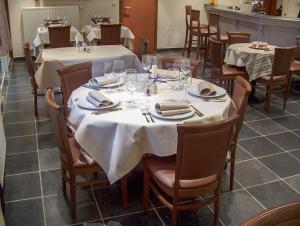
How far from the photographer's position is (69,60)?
13.0 feet

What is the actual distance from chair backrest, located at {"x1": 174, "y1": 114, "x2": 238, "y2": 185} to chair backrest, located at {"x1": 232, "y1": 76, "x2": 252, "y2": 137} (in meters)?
0.55

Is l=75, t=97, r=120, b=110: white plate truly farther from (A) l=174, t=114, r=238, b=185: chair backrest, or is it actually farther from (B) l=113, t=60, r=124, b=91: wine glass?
(A) l=174, t=114, r=238, b=185: chair backrest

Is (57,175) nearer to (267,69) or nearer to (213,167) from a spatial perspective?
(213,167)

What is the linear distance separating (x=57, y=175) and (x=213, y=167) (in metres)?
1.51

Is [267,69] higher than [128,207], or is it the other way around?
[267,69]

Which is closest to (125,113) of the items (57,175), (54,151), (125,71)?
(125,71)

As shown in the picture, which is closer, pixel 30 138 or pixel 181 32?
pixel 30 138

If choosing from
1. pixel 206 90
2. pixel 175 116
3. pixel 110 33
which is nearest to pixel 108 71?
pixel 206 90

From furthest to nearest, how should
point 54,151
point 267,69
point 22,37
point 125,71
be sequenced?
point 22,37 < point 267,69 < point 54,151 < point 125,71

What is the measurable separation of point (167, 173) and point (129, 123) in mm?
400

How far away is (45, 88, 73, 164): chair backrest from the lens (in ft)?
7.11

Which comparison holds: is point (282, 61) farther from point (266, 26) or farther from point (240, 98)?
point (240, 98)

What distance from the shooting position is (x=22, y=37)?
7.00m

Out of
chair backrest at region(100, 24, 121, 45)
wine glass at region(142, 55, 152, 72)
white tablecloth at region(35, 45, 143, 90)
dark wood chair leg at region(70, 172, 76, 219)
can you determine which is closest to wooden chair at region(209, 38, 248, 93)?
white tablecloth at region(35, 45, 143, 90)
